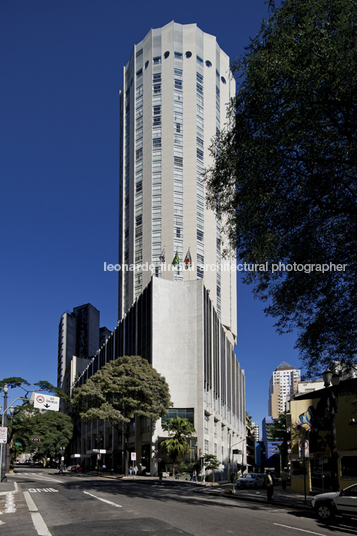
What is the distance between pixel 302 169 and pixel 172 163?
8462cm

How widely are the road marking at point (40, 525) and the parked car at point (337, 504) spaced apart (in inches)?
348

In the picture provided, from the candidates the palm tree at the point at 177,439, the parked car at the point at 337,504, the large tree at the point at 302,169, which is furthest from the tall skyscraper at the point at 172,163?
the parked car at the point at 337,504

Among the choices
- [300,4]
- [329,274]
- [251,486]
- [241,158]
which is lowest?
[251,486]

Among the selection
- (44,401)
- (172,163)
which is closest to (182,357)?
(44,401)

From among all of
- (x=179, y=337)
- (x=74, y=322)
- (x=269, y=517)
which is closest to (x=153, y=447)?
(x=179, y=337)

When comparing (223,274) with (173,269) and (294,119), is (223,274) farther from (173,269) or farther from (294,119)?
(294,119)

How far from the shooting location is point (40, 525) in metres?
12.6

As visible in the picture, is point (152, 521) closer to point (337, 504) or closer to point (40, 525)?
point (40, 525)

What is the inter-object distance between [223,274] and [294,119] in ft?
296

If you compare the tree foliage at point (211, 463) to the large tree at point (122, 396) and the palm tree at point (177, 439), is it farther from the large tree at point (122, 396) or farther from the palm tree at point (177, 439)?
the large tree at point (122, 396)

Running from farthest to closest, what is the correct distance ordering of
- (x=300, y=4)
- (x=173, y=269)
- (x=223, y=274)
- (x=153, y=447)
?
(x=223, y=274) → (x=173, y=269) → (x=153, y=447) → (x=300, y=4)

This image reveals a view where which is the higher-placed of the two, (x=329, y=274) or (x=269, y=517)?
(x=329, y=274)

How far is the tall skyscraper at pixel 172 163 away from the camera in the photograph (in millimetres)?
98062

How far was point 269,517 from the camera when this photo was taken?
15.3m
